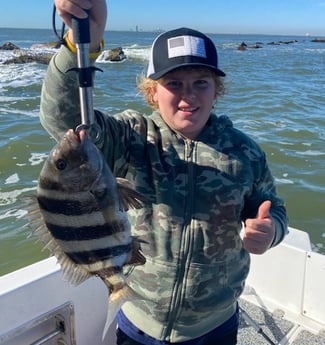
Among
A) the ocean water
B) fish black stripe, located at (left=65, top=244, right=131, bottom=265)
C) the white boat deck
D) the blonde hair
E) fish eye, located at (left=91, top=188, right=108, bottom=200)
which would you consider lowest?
the ocean water

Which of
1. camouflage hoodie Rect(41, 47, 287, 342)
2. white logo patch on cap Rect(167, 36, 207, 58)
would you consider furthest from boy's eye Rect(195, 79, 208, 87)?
camouflage hoodie Rect(41, 47, 287, 342)

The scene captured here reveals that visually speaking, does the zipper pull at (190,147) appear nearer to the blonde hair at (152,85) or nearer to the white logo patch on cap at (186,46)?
the blonde hair at (152,85)

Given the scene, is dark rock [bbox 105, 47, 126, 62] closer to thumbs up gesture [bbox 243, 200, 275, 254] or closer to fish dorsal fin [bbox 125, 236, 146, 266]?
thumbs up gesture [bbox 243, 200, 275, 254]

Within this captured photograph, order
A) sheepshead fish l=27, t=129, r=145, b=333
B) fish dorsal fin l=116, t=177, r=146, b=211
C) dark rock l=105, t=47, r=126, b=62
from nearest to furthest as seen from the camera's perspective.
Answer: sheepshead fish l=27, t=129, r=145, b=333, fish dorsal fin l=116, t=177, r=146, b=211, dark rock l=105, t=47, r=126, b=62

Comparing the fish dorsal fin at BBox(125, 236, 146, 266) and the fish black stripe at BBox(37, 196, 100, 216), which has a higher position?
the fish black stripe at BBox(37, 196, 100, 216)

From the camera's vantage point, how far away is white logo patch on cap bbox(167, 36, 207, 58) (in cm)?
207

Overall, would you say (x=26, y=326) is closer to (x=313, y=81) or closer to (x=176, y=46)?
(x=176, y=46)

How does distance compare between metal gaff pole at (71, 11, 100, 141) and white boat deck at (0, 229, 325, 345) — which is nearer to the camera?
metal gaff pole at (71, 11, 100, 141)

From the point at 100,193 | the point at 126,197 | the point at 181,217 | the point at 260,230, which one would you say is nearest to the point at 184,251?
the point at 181,217

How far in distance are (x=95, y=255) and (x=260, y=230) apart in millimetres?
733

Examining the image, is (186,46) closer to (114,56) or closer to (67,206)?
(67,206)

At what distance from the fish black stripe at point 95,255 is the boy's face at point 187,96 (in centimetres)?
76

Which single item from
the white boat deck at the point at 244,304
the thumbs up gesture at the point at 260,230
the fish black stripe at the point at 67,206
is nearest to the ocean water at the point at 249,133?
the fish black stripe at the point at 67,206

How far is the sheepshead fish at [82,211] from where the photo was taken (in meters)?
1.52
